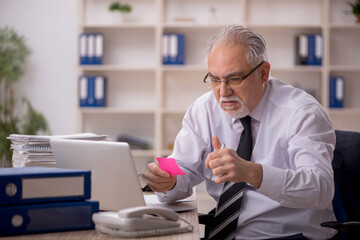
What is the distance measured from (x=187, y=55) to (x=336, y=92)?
148 centimetres

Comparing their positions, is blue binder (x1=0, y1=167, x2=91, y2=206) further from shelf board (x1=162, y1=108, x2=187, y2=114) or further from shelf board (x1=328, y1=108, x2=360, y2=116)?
shelf board (x1=328, y1=108, x2=360, y2=116)

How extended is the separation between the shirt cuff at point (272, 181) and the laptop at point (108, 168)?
1.20ft

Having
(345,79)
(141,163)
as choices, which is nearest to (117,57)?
(141,163)

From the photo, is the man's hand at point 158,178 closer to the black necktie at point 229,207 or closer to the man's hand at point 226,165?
the black necktie at point 229,207

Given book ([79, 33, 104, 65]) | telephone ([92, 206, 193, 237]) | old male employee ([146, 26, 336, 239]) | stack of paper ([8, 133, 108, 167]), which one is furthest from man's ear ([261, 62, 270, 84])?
book ([79, 33, 104, 65])

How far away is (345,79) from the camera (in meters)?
5.29

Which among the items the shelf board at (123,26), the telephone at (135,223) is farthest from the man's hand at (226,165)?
→ the shelf board at (123,26)

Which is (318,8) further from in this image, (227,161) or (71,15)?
(227,161)

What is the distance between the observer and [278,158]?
1.93 meters

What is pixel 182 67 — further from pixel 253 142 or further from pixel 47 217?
pixel 47 217

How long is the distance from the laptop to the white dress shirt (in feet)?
1.11

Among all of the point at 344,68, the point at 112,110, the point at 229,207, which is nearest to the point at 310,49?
the point at 344,68

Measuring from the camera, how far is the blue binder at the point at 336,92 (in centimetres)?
507

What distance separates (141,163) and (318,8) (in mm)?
2321
